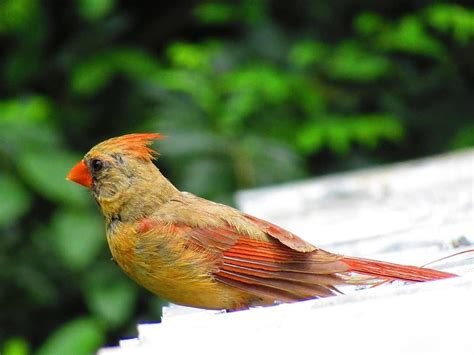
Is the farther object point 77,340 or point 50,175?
point 50,175

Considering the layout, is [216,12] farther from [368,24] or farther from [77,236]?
[77,236]

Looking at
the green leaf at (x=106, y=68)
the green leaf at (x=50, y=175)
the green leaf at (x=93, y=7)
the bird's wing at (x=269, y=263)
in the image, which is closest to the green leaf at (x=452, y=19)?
the green leaf at (x=106, y=68)

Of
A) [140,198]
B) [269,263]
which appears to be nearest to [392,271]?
[269,263]

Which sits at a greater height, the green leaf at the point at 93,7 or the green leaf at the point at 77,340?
the green leaf at the point at 93,7

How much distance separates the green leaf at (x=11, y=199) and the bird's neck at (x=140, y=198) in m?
1.88

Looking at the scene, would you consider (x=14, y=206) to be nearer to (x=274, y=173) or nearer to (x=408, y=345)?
(x=274, y=173)

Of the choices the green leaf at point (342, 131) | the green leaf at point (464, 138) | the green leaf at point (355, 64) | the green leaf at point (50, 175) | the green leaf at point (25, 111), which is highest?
the green leaf at point (355, 64)

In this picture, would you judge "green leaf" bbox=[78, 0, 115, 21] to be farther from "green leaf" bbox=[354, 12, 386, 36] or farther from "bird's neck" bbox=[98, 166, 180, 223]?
"bird's neck" bbox=[98, 166, 180, 223]

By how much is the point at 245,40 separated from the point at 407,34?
1.01 m

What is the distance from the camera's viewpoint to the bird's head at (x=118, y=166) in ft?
12.4

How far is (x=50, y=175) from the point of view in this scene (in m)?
5.64

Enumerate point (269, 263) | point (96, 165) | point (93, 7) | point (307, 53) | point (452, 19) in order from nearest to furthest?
point (269, 263), point (96, 165), point (93, 7), point (452, 19), point (307, 53)

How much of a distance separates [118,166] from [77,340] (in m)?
1.84

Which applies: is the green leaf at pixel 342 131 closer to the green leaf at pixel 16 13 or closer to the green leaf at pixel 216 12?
the green leaf at pixel 216 12
